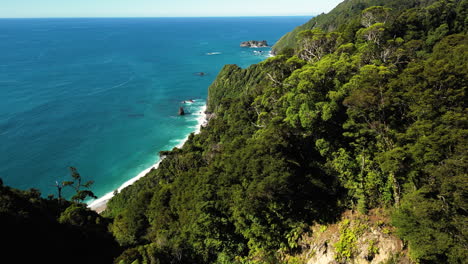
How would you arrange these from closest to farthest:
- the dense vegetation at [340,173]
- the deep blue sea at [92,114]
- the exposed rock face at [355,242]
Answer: the dense vegetation at [340,173] → the exposed rock face at [355,242] → the deep blue sea at [92,114]

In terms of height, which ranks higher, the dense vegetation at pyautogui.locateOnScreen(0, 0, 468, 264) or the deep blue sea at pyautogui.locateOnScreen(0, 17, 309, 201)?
the dense vegetation at pyautogui.locateOnScreen(0, 0, 468, 264)

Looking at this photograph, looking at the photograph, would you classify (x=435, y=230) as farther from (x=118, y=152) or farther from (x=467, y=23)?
(x=118, y=152)

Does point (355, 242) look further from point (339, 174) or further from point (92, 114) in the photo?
point (92, 114)

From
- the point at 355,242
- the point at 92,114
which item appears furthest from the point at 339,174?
the point at 92,114

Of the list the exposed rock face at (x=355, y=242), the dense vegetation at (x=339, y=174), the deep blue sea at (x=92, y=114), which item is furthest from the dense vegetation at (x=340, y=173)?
the deep blue sea at (x=92, y=114)

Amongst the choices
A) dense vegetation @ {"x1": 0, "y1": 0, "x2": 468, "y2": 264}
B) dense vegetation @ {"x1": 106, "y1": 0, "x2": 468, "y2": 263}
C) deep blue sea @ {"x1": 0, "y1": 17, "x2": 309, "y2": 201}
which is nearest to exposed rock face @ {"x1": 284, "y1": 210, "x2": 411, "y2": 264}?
dense vegetation @ {"x1": 0, "y1": 0, "x2": 468, "y2": 264}

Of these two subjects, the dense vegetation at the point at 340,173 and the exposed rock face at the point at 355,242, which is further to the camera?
the exposed rock face at the point at 355,242

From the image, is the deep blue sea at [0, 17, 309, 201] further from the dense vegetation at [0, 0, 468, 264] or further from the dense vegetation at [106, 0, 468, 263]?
the dense vegetation at [106, 0, 468, 263]

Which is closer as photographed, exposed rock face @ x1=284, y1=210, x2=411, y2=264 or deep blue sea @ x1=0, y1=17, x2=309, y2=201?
exposed rock face @ x1=284, y1=210, x2=411, y2=264

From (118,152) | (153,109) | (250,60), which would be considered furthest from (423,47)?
(250,60)

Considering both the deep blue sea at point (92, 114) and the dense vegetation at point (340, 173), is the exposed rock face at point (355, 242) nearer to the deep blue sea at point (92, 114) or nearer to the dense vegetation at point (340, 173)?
the dense vegetation at point (340, 173)

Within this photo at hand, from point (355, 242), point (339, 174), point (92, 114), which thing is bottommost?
point (92, 114)
